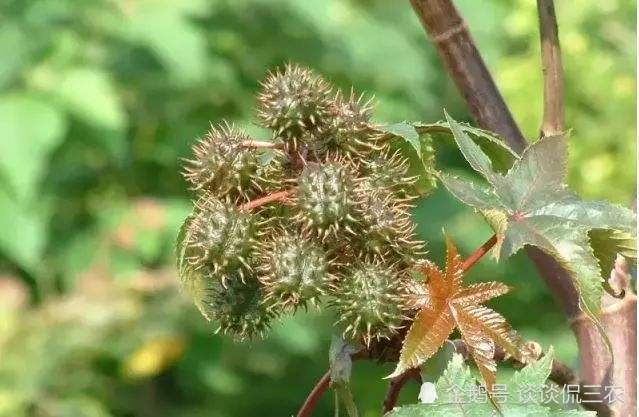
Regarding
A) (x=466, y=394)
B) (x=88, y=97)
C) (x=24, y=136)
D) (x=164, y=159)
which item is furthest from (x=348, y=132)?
(x=164, y=159)

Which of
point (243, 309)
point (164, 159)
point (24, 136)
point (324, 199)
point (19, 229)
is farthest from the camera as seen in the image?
point (164, 159)

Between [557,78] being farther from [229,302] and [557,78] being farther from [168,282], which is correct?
[168,282]

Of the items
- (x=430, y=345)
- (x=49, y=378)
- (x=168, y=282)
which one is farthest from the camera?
(x=168, y=282)

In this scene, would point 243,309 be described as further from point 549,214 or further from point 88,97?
point 88,97

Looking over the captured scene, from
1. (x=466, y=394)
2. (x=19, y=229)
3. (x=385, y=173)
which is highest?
(x=19, y=229)

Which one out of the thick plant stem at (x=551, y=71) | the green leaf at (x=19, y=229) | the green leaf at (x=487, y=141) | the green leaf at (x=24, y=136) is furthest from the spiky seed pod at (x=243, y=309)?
the green leaf at (x=19, y=229)

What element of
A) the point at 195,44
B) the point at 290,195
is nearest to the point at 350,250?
the point at 290,195

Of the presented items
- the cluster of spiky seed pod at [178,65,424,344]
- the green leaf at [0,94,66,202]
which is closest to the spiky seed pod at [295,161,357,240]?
the cluster of spiky seed pod at [178,65,424,344]

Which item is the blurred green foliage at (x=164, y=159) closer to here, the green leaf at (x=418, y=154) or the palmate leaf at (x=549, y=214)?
the green leaf at (x=418, y=154)
